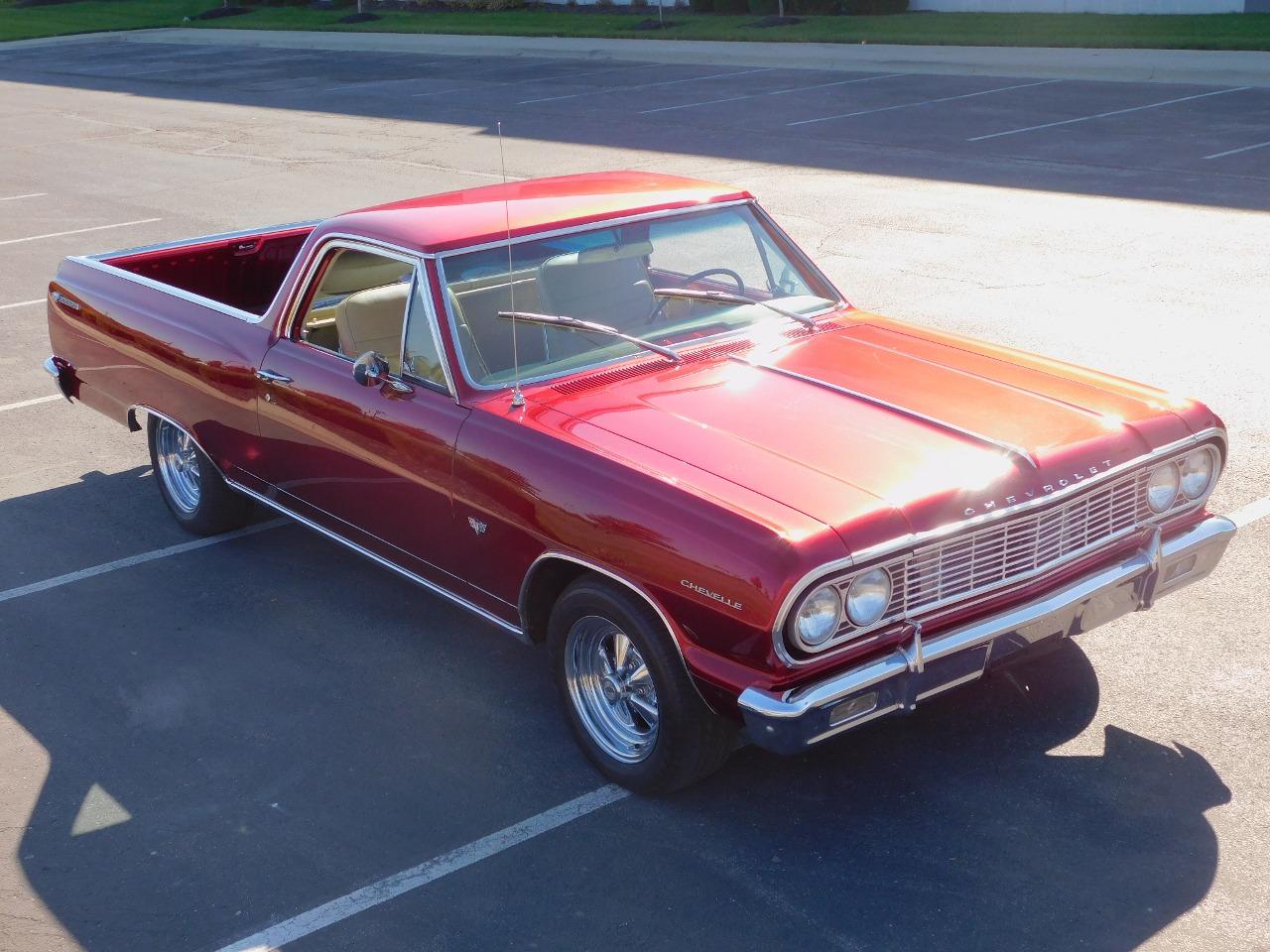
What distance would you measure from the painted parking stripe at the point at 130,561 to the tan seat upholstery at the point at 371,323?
5.28 feet

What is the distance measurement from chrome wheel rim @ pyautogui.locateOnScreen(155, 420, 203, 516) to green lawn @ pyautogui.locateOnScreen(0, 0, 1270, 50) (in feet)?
66.6

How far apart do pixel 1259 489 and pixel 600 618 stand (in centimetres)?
367

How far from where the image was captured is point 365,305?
585 centimetres

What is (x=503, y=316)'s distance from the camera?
17.2ft

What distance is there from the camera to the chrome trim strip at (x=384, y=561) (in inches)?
199

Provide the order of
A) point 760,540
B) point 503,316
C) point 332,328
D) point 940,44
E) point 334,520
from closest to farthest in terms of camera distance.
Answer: point 760,540, point 503,316, point 334,520, point 332,328, point 940,44

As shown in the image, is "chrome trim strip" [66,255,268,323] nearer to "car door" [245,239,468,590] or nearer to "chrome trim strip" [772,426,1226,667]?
"car door" [245,239,468,590]

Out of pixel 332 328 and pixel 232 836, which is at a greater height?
pixel 332 328

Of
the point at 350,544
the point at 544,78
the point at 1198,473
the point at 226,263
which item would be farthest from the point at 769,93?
the point at 1198,473

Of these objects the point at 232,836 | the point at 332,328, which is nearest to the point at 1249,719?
the point at 232,836

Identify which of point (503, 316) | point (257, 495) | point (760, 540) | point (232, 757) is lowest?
point (232, 757)

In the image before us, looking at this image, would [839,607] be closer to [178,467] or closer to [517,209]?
[517,209]

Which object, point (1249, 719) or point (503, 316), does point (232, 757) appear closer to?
point (503, 316)

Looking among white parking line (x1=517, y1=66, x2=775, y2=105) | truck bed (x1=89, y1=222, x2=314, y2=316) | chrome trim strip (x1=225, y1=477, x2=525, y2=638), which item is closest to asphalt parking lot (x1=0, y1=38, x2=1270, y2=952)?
chrome trim strip (x1=225, y1=477, x2=525, y2=638)
